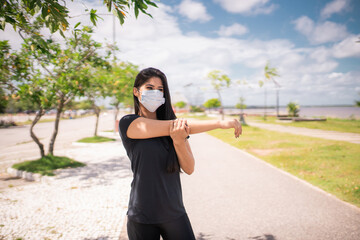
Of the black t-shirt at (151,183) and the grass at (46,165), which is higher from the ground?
the black t-shirt at (151,183)

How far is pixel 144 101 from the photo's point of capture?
181 centimetres

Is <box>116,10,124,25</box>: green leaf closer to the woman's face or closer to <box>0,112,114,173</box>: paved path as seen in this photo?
the woman's face

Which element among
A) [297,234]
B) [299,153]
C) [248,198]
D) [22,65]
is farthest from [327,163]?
[22,65]

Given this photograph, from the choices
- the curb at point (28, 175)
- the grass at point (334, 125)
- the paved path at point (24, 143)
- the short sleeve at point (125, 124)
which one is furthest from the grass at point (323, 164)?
the grass at point (334, 125)

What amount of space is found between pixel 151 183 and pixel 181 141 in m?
0.41

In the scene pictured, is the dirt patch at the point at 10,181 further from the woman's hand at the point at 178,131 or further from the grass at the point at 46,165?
the woman's hand at the point at 178,131

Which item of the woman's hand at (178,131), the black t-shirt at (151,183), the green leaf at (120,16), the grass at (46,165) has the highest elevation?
the green leaf at (120,16)

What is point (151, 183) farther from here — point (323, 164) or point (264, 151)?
point (264, 151)

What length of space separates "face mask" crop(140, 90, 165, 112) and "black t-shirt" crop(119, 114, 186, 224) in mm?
200

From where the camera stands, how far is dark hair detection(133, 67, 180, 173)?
5.35 feet

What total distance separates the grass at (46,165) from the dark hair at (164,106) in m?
6.49

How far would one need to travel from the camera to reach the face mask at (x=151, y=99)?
5.94ft

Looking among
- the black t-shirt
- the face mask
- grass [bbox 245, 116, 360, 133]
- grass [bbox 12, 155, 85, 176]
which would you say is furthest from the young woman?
grass [bbox 245, 116, 360, 133]

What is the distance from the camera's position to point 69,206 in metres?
4.66
